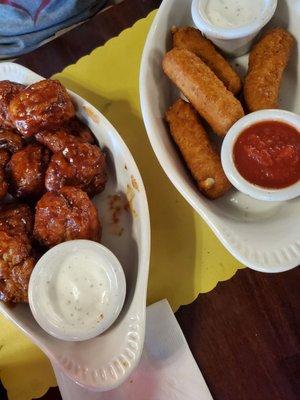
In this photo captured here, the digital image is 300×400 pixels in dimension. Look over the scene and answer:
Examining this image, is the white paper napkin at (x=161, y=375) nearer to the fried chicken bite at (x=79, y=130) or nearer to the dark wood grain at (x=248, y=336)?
the dark wood grain at (x=248, y=336)

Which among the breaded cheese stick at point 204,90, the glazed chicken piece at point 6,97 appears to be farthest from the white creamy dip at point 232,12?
the glazed chicken piece at point 6,97

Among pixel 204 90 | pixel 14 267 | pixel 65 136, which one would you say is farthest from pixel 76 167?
pixel 204 90

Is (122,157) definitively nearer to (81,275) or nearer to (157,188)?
(157,188)

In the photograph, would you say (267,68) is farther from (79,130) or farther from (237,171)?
(79,130)

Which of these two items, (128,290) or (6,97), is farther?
(6,97)

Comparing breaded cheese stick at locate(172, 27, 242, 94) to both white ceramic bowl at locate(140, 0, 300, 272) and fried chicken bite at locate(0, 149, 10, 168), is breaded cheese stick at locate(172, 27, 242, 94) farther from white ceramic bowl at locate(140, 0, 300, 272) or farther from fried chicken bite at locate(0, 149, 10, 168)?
fried chicken bite at locate(0, 149, 10, 168)

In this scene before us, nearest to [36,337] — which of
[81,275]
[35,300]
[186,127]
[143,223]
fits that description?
[35,300]
